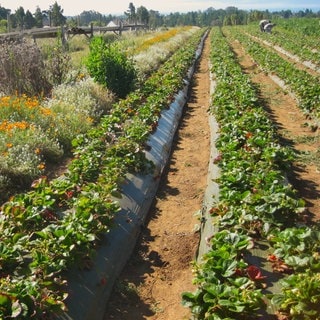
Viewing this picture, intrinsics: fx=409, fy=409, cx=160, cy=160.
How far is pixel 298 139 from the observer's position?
9102mm

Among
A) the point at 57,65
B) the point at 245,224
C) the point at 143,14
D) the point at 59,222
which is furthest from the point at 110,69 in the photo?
the point at 143,14

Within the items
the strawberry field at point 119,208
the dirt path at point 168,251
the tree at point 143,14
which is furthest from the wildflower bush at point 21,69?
the tree at point 143,14

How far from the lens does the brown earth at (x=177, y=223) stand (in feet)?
14.2

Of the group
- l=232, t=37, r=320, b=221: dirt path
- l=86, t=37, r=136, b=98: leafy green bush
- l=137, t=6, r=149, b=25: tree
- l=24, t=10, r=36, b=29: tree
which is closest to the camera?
l=232, t=37, r=320, b=221: dirt path

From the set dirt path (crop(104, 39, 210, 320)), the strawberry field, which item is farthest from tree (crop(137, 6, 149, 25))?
dirt path (crop(104, 39, 210, 320))

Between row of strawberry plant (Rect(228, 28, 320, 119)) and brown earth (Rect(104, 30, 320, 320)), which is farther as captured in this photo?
row of strawberry plant (Rect(228, 28, 320, 119))

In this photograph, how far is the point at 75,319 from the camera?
361 centimetres

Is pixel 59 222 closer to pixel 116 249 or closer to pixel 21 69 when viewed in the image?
pixel 116 249

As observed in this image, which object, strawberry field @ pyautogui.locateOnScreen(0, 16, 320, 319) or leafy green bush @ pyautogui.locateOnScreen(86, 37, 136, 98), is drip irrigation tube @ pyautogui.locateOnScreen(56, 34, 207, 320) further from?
leafy green bush @ pyautogui.locateOnScreen(86, 37, 136, 98)

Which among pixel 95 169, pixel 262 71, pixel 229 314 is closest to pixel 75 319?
pixel 229 314

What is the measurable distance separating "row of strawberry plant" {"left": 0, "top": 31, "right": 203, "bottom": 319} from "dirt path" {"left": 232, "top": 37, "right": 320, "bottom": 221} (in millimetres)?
2655

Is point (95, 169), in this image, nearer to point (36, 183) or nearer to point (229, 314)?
point (36, 183)

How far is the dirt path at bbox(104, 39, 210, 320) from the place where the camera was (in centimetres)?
426

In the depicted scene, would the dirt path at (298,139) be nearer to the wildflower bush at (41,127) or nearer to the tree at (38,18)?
the wildflower bush at (41,127)
